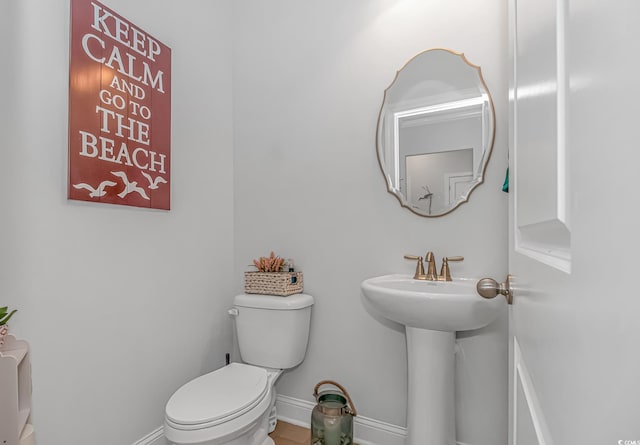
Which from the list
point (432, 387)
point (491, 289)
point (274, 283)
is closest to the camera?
point (491, 289)

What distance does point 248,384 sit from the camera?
151 cm

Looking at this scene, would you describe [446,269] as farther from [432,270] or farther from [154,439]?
[154,439]

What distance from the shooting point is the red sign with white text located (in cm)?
139

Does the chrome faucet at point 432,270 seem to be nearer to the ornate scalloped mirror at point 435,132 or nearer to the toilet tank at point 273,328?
the ornate scalloped mirror at point 435,132

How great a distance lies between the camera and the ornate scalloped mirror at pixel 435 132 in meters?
1.56

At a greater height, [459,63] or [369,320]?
[459,63]

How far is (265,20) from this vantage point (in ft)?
6.97

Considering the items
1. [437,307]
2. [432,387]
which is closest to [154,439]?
[432,387]

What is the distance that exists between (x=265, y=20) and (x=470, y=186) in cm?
156

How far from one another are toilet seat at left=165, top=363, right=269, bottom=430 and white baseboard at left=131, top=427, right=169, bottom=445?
16.0 inches

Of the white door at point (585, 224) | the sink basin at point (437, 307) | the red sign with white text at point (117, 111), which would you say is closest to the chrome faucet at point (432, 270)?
the sink basin at point (437, 307)

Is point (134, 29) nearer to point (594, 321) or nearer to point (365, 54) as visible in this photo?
point (365, 54)

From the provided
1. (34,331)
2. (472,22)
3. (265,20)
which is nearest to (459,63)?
(472,22)

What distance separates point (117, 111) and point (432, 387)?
1.75m
